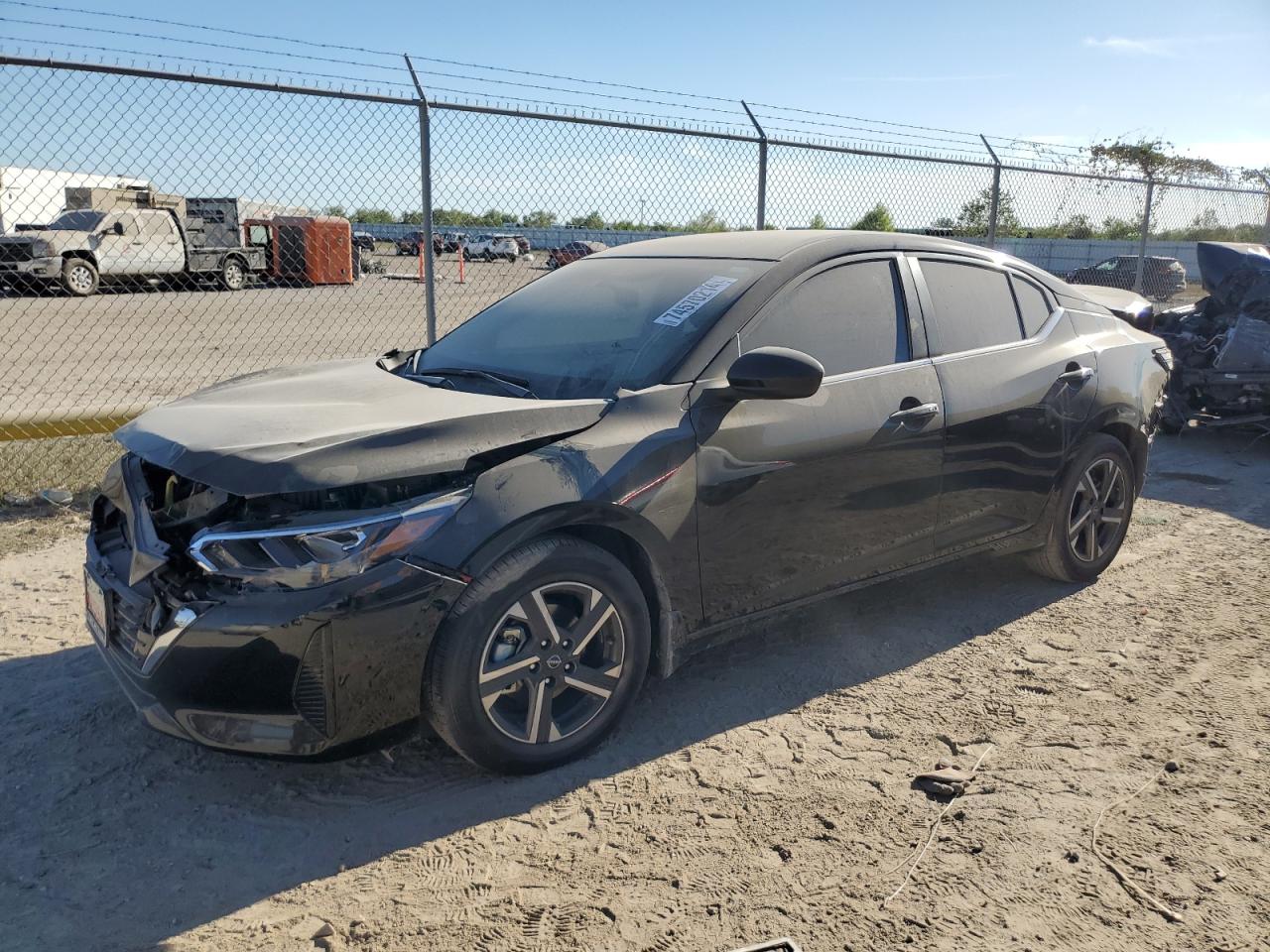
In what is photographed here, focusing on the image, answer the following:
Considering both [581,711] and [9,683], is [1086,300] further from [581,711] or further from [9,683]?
[9,683]

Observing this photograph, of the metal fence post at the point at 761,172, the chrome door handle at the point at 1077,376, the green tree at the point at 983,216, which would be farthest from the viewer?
the green tree at the point at 983,216

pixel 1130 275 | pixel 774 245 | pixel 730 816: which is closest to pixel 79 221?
pixel 1130 275

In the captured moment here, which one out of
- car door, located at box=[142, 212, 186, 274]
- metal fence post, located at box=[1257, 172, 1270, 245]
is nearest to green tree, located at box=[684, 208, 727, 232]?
metal fence post, located at box=[1257, 172, 1270, 245]

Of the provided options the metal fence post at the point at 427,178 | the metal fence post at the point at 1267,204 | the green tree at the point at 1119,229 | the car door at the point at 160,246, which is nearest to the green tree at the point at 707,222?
the metal fence post at the point at 427,178

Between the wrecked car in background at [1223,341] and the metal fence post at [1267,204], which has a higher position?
the metal fence post at [1267,204]

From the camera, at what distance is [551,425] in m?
3.16

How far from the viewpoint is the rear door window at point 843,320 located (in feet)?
12.1

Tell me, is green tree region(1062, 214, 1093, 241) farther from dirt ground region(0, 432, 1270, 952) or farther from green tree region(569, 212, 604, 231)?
dirt ground region(0, 432, 1270, 952)

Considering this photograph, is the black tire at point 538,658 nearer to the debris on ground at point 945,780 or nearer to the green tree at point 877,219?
the debris on ground at point 945,780

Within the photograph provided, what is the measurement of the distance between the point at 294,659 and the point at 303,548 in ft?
0.99

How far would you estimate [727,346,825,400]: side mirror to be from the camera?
330cm

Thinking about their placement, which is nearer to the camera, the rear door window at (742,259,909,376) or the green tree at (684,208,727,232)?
the rear door window at (742,259,909,376)

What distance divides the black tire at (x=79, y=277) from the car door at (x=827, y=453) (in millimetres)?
21199

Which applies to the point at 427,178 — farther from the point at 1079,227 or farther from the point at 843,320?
the point at 1079,227
